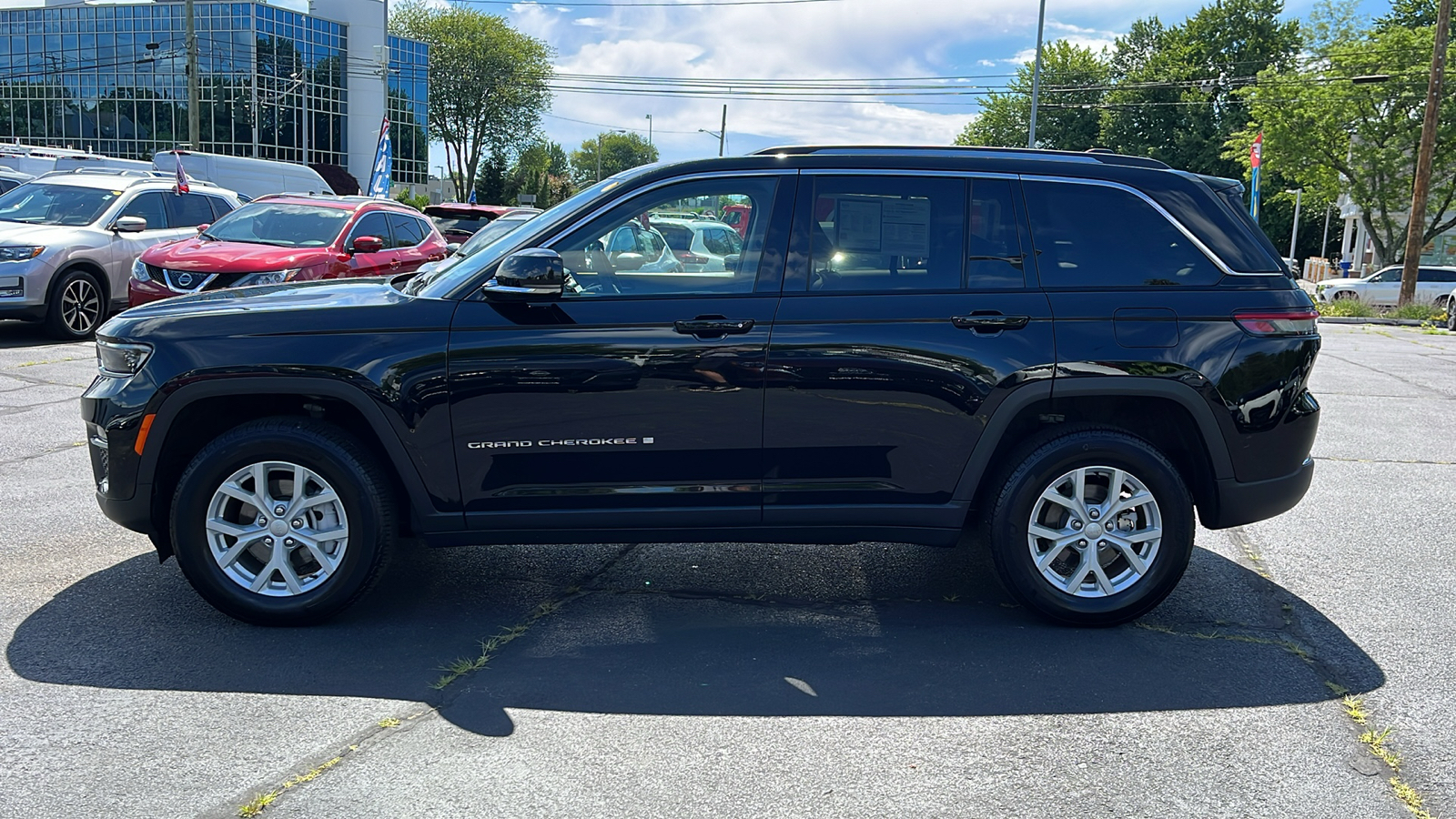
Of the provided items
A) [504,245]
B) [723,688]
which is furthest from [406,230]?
[723,688]

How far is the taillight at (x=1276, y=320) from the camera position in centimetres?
448

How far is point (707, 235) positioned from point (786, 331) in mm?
526

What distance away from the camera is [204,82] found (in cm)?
6162

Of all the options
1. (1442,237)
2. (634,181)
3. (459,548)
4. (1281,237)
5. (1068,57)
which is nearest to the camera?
(634,181)

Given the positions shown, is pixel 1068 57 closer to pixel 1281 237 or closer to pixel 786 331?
pixel 1281 237

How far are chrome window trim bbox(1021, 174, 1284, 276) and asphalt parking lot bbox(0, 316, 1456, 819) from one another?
4.76ft

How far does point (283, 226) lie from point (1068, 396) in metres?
10.2

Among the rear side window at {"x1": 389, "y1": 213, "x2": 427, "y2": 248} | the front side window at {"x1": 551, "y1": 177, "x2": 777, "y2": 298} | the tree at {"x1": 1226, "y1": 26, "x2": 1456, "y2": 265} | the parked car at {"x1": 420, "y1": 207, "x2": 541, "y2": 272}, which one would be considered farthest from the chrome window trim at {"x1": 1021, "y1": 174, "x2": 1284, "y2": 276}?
the tree at {"x1": 1226, "y1": 26, "x2": 1456, "y2": 265}

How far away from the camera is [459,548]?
18.3ft

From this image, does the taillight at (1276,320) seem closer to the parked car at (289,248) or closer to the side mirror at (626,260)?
the side mirror at (626,260)

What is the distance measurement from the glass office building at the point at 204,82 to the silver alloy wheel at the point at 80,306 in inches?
2013

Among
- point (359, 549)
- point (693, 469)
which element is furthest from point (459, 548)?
point (693, 469)

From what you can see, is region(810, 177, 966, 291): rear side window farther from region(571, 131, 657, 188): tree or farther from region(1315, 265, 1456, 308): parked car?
region(571, 131, 657, 188): tree

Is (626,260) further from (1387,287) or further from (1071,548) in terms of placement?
(1387,287)
